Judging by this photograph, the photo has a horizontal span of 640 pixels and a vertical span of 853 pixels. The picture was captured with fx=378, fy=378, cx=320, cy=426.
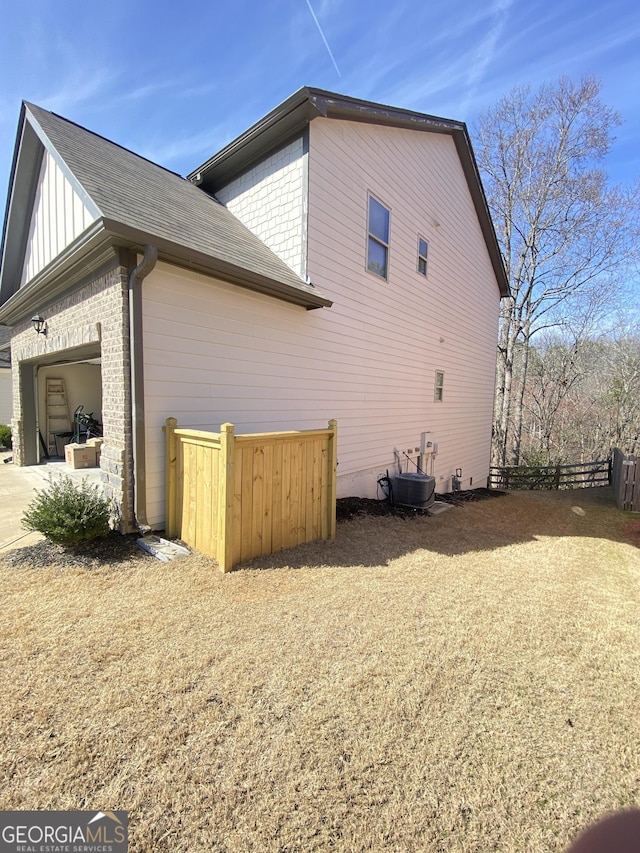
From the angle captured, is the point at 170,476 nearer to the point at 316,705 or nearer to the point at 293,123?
the point at 316,705

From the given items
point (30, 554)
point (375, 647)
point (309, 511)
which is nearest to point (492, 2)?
point (309, 511)

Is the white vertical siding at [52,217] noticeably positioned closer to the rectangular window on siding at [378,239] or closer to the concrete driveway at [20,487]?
the concrete driveway at [20,487]

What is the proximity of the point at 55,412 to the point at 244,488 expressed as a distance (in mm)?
9129

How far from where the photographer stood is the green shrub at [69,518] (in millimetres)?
4043

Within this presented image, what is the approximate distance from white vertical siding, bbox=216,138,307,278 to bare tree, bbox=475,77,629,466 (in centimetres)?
1540

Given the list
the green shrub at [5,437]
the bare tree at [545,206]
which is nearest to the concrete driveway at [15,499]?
the green shrub at [5,437]

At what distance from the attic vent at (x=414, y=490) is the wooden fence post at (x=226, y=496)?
15.6 feet

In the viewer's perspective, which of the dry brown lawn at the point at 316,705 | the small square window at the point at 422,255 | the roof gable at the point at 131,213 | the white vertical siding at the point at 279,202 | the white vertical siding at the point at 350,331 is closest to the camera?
the dry brown lawn at the point at 316,705

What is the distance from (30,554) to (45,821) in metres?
3.14

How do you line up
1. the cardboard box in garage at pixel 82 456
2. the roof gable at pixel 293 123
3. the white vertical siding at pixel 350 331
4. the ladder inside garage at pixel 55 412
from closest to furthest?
the white vertical siding at pixel 350 331 → the roof gable at pixel 293 123 → the cardboard box in garage at pixel 82 456 → the ladder inside garage at pixel 55 412

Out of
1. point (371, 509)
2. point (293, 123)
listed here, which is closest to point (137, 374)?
point (371, 509)

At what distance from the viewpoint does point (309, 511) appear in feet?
16.6

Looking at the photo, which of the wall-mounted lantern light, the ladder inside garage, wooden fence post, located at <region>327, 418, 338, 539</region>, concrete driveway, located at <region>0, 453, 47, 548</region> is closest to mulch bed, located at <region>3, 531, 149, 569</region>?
concrete driveway, located at <region>0, 453, 47, 548</region>

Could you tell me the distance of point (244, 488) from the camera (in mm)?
4152
